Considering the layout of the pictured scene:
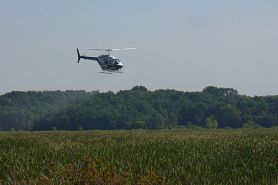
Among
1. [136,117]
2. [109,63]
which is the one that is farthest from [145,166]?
[136,117]

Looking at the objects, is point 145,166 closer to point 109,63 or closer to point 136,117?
point 109,63

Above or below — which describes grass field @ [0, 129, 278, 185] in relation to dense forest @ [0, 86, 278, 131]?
below

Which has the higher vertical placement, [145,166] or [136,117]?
[136,117]

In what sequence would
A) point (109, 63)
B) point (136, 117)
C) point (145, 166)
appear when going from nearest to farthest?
1. point (145, 166)
2. point (109, 63)
3. point (136, 117)

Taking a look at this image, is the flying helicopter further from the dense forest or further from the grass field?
the dense forest

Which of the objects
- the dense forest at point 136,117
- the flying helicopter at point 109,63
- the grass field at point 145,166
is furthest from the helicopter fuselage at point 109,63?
the dense forest at point 136,117

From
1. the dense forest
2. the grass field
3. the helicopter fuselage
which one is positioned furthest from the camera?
the dense forest

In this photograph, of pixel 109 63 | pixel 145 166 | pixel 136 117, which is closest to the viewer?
pixel 145 166

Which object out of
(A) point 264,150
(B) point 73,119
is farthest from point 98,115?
(A) point 264,150

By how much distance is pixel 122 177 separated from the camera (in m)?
12.4

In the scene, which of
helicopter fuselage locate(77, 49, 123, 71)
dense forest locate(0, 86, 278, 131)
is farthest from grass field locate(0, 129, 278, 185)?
dense forest locate(0, 86, 278, 131)

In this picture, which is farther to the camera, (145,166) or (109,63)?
(109,63)

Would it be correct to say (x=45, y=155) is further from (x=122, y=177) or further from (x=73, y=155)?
(x=122, y=177)

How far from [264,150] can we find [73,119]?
152966 millimetres
